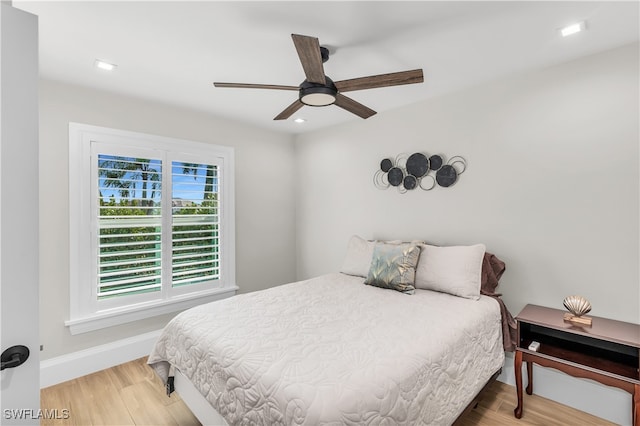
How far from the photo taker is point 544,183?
239cm

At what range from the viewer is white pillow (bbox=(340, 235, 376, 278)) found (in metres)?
3.07

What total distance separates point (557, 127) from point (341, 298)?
2.11 m

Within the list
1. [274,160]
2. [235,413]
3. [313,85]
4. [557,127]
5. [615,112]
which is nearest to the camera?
[235,413]

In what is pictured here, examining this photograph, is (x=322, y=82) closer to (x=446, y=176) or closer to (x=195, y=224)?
(x=446, y=176)

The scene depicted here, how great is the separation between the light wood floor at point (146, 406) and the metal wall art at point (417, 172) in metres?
1.82

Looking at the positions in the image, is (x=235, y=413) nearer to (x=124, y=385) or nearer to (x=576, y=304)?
(x=124, y=385)

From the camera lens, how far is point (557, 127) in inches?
92.0

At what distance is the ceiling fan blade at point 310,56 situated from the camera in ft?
4.74

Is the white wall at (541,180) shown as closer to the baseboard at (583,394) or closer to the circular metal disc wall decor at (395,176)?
the circular metal disc wall decor at (395,176)

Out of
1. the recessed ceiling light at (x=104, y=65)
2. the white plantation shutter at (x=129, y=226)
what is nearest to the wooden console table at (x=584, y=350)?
the white plantation shutter at (x=129, y=226)

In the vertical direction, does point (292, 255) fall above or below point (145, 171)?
below

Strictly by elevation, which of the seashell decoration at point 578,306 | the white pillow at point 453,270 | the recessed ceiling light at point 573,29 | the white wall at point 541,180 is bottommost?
the seashell decoration at point 578,306

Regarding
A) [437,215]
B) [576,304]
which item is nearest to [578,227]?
[576,304]

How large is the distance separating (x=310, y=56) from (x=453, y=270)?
75.2 inches
